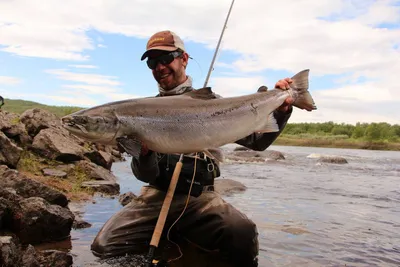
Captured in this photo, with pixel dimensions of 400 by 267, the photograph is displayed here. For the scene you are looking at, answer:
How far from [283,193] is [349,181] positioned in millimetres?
5190

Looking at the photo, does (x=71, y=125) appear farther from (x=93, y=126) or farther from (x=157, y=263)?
(x=157, y=263)

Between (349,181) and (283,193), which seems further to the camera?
(349,181)

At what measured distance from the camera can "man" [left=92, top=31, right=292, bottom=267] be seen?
15.6 ft

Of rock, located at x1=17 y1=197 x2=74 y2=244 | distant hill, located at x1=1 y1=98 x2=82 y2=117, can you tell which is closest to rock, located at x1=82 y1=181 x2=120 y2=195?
rock, located at x1=17 y1=197 x2=74 y2=244

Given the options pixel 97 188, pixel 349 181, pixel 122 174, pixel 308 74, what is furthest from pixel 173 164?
pixel 349 181

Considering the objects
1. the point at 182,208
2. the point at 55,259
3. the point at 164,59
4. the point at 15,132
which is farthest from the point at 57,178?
the point at 164,59

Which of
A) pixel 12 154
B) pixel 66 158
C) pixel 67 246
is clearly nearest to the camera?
pixel 67 246

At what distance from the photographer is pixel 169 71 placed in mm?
4887

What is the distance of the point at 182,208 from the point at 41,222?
168cm

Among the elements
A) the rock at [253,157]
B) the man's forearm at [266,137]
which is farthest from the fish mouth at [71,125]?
the rock at [253,157]

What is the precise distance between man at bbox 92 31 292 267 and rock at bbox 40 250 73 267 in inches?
22.6

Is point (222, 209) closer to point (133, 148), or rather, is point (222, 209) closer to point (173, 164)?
point (173, 164)

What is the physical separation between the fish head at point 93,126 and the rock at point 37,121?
8.89 meters

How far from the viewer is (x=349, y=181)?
15.4 metres
